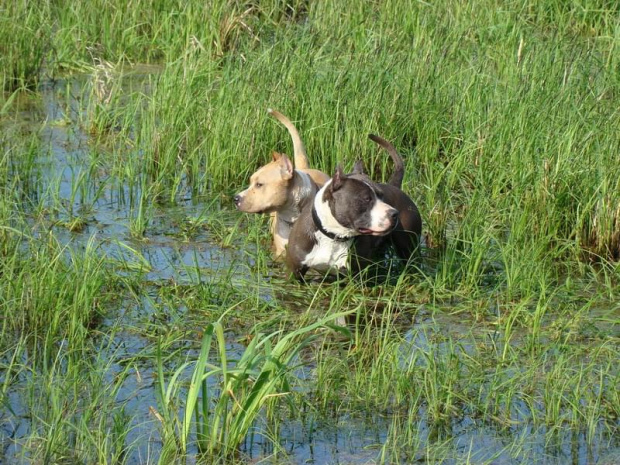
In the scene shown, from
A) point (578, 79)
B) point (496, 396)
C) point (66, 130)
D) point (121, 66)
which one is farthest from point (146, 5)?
point (496, 396)

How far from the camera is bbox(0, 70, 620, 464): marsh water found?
15.1 feet

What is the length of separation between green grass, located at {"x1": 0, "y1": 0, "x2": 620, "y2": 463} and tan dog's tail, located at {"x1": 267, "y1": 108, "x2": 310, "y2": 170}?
34cm

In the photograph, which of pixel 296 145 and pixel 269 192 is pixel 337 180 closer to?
pixel 269 192

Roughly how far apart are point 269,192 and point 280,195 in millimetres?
69

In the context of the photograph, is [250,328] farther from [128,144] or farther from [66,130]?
[66,130]

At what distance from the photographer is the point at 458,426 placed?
4.83 metres

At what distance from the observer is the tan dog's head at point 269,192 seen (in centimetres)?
680

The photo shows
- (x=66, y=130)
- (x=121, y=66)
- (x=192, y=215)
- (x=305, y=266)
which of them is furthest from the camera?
(x=121, y=66)

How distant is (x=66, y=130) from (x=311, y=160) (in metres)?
2.18

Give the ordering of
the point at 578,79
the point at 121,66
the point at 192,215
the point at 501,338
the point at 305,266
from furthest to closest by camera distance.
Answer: the point at 121,66 → the point at 578,79 → the point at 192,215 → the point at 305,266 → the point at 501,338

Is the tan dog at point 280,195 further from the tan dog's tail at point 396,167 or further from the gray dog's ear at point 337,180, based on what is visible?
the gray dog's ear at point 337,180

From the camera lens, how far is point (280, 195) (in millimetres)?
6812

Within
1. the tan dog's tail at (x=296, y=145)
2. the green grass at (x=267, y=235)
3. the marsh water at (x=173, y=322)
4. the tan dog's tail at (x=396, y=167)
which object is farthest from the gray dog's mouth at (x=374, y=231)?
the tan dog's tail at (x=296, y=145)

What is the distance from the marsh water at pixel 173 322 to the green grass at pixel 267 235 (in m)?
0.02
